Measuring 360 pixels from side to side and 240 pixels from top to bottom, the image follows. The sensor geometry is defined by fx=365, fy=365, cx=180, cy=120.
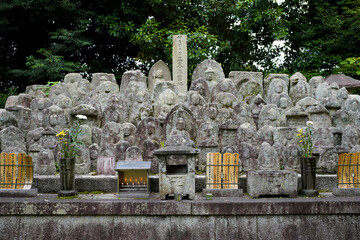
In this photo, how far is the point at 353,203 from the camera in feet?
18.6

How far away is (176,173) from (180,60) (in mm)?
6883

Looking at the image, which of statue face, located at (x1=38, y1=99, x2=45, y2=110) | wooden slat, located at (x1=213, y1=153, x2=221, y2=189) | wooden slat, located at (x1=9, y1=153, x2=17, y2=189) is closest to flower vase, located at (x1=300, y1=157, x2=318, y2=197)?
wooden slat, located at (x1=213, y1=153, x2=221, y2=189)

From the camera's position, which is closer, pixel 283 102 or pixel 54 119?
pixel 54 119

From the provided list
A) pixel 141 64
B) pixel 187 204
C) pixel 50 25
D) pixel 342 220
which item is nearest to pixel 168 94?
pixel 187 204

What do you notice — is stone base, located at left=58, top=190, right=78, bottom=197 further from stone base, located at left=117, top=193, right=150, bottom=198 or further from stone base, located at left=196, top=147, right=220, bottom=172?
stone base, located at left=196, top=147, right=220, bottom=172

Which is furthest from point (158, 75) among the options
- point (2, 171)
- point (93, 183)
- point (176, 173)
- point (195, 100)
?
point (2, 171)

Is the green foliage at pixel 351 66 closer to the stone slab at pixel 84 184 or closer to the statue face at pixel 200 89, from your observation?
the statue face at pixel 200 89

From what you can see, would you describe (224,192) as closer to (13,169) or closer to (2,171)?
(13,169)

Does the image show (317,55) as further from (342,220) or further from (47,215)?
(47,215)

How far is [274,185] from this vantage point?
20.1 feet

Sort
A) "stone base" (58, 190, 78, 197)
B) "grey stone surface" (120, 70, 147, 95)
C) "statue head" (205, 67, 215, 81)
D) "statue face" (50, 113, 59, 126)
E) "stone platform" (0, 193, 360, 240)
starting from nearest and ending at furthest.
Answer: "stone platform" (0, 193, 360, 240)
"stone base" (58, 190, 78, 197)
"statue face" (50, 113, 59, 126)
"grey stone surface" (120, 70, 147, 95)
"statue head" (205, 67, 215, 81)

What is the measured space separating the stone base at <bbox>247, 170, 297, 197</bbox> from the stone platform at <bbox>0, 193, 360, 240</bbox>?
0.44 m

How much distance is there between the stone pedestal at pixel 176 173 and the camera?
6008mm

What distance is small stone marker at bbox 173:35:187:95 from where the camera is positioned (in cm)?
1243
